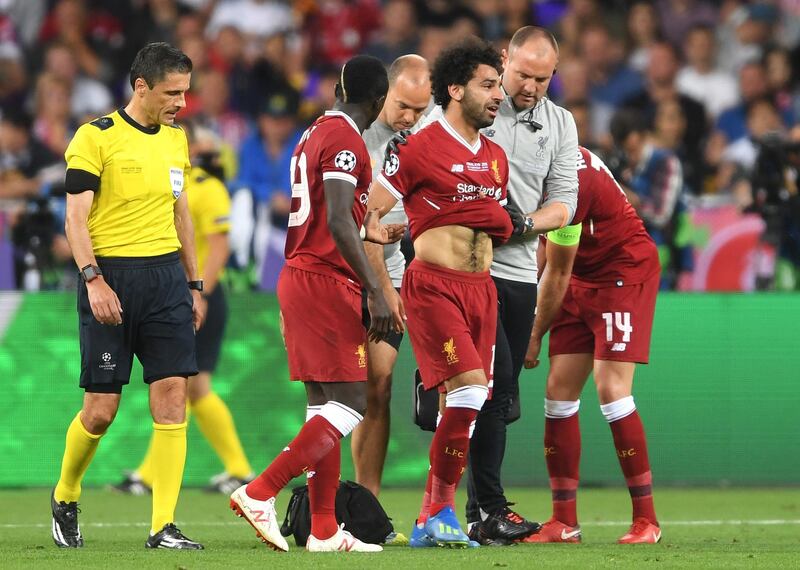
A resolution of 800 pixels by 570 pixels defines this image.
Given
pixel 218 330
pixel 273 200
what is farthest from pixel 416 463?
pixel 273 200

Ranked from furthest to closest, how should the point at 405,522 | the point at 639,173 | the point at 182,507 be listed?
the point at 639,173 < the point at 182,507 < the point at 405,522

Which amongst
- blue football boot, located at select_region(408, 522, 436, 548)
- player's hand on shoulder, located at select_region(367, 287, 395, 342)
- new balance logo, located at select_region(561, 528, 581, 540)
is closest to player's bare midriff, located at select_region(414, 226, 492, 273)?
player's hand on shoulder, located at select_region(367, 287, 395, 342)

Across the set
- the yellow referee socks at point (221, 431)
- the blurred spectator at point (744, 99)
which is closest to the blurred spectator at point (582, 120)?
the blurred spectator at point (744, 99)

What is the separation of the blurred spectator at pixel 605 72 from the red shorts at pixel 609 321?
8.61 metres

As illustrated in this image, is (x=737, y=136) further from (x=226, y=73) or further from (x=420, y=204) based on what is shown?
(x=420, y=204)

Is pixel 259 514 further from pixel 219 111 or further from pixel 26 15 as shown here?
pixel 26 15

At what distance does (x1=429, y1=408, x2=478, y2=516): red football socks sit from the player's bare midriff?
714mm

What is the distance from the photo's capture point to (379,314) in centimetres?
661

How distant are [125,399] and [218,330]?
3.22ft

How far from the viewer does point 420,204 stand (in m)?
7.14

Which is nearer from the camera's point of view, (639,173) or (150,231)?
(150,231)

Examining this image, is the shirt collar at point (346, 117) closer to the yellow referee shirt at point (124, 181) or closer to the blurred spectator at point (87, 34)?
the yellow referee shirt at point (124, 181)

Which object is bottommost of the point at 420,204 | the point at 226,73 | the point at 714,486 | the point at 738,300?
the point at 714,486

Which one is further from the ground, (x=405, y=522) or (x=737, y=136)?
(x=737, y=136)
